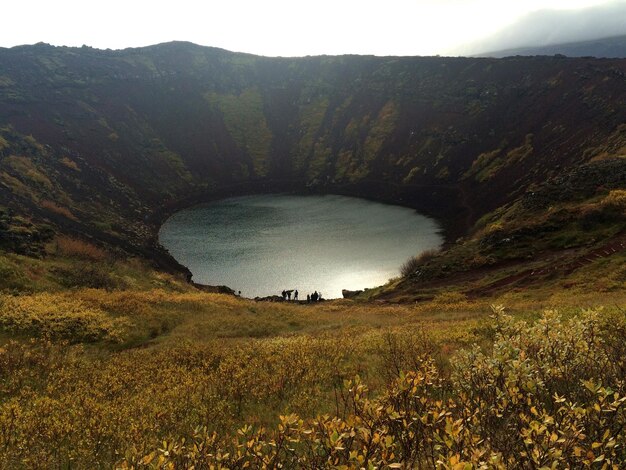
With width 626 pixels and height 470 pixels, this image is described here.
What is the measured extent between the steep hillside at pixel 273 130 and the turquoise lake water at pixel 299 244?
258 inches

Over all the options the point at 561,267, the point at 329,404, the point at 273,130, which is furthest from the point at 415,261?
the point at 273,130

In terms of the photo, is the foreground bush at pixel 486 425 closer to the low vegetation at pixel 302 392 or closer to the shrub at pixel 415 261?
the low vegetation at pixel 302 392

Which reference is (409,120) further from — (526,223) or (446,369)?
(446,369)

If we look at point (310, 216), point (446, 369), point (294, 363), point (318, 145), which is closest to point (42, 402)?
point (294, 363)

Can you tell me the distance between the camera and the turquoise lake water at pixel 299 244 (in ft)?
198

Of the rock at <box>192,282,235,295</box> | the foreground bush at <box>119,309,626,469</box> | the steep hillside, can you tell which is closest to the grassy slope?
the foreground bush at <box>119,309,626,469</box>

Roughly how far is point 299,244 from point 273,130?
9279 cm

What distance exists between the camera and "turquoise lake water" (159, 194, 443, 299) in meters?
60.5

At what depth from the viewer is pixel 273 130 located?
511 feet

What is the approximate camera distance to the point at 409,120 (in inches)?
5030

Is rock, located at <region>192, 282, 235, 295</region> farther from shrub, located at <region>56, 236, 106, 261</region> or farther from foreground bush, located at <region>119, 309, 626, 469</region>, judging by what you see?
foreground bush, located at <region>119, 309, 626, 469</region>

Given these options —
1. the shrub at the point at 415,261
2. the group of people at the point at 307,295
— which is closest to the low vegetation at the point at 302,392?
the group of people at the point at 307,295

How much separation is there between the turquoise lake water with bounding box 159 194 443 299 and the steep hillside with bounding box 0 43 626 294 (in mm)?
6549

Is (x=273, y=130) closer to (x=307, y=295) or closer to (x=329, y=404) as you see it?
(x=307, y=295)
